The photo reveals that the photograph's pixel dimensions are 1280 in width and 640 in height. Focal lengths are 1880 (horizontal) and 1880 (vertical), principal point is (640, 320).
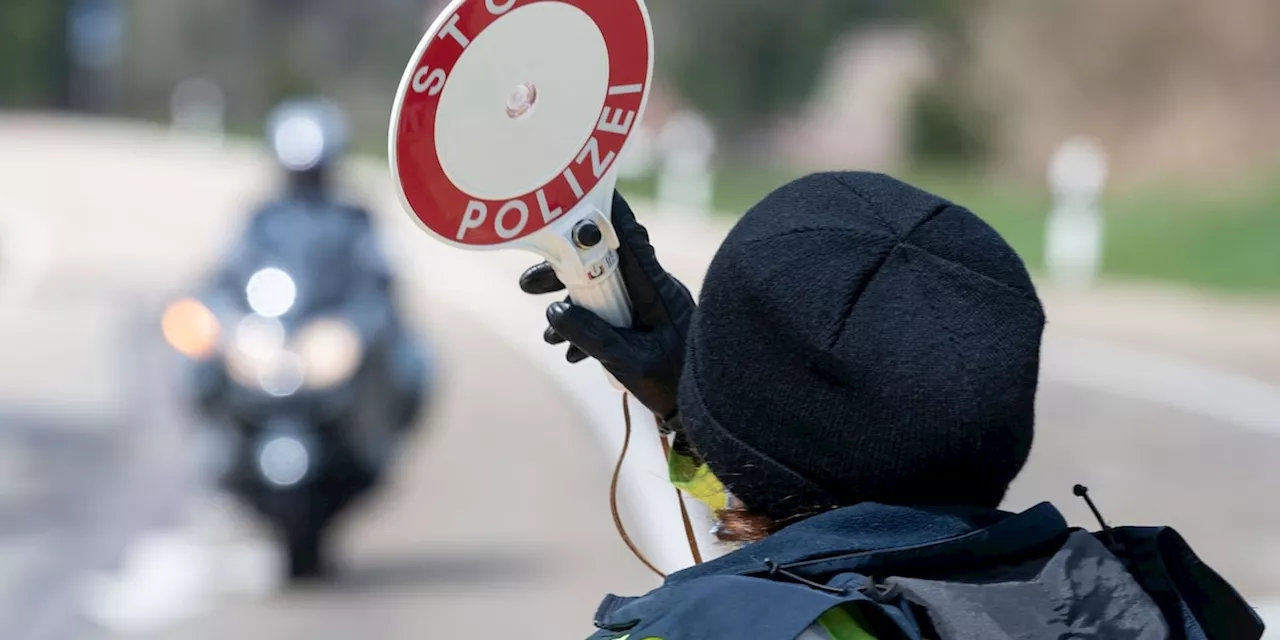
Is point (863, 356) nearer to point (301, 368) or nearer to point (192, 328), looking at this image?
point (301, 368)

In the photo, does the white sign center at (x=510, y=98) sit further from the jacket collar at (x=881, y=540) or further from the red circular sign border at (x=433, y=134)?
the jacket collar at (x=881, y=540)

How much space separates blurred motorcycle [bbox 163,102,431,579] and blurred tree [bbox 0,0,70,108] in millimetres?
68629

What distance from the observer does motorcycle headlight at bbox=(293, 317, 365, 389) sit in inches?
282

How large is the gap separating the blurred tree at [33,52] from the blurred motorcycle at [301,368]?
6863cm

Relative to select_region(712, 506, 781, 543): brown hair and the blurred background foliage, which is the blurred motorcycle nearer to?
select_region(712, 506, 781, 543): brown hair

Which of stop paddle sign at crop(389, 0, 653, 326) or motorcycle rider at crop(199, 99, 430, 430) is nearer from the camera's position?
stop paddle sign at crop(389, 0, 653, 326)

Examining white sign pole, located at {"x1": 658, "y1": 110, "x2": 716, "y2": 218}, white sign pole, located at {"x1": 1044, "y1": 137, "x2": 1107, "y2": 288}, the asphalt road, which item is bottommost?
the asphalt road

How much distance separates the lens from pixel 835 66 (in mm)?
48781

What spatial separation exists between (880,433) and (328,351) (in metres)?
5.81

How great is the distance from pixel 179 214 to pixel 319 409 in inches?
884

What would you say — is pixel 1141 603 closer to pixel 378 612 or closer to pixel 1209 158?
pixel 378 612

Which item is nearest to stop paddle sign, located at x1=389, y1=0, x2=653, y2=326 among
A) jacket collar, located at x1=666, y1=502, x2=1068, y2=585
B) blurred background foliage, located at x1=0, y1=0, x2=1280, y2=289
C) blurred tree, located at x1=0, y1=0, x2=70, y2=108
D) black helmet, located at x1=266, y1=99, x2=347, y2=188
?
jacket collar, located at x1=666, y1=502, x2=1068, y2=585

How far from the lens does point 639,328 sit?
198 cm

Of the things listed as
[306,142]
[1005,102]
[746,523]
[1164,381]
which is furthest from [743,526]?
[1005,102]
